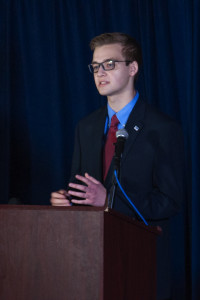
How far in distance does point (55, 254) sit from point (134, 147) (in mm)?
1150

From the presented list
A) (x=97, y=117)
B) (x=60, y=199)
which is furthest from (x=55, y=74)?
(x=60, y=199)

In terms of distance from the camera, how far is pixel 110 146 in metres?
2.25

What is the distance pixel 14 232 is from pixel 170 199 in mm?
1119

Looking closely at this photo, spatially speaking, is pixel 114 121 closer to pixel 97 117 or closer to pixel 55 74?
pixel 97 117

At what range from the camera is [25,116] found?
3199 millimetres

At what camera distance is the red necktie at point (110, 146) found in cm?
221

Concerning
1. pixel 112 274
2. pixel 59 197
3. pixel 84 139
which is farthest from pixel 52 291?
pixel 84 139

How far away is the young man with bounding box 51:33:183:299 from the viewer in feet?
6.64

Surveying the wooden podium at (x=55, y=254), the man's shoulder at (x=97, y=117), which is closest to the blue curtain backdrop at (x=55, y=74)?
the man's shoulder at (x=97, y=117)

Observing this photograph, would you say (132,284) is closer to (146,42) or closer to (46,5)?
(146,42)

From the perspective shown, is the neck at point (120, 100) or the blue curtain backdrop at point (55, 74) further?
the blue curtain backdrop at point (55, 74)

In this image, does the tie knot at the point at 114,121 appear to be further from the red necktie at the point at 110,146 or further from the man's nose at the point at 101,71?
the man's nose at the point at 101,71

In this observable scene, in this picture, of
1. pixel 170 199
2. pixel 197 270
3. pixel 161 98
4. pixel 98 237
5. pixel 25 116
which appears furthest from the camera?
pixel 25 116

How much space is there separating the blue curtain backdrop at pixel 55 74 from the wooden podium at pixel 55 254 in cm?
195
